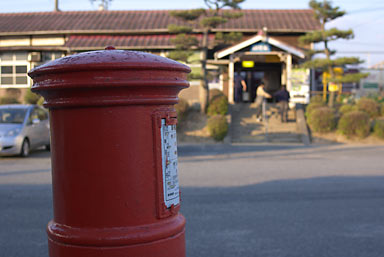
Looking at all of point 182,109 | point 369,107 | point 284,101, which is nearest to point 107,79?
point 182,109

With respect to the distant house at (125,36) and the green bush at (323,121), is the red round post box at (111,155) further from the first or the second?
the distant house at (125,36)

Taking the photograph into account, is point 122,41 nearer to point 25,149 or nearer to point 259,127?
point 259,127

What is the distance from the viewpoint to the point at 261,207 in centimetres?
698

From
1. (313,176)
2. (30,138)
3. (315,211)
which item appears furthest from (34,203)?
(30,138)

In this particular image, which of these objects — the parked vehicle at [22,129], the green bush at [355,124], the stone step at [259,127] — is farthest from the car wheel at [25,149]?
the green bush at [355,124]

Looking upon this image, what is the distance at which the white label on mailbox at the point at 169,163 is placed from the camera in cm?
240

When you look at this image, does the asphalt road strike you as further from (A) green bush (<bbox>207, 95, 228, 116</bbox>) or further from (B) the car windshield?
(A) green bush (<bbox>207, 95, 228, 116</bbox>)

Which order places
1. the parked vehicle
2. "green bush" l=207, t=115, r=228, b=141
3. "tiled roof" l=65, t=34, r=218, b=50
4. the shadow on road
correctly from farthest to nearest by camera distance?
"tiled roof" l=65, t=34, r=218, b=50, "green bush" l=207, t=115, r=228, b=141, the parked vehicle, the shadow on road

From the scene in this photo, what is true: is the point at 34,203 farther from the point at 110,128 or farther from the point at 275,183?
the point at 110,128

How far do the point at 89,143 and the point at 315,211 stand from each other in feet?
16.6

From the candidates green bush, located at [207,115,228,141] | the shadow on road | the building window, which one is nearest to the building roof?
green bush, located at [207,115,228,141]

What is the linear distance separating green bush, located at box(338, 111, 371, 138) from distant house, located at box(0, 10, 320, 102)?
7.68m

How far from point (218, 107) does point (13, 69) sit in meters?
14.7

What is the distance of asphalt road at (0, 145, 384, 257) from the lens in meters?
5.16
